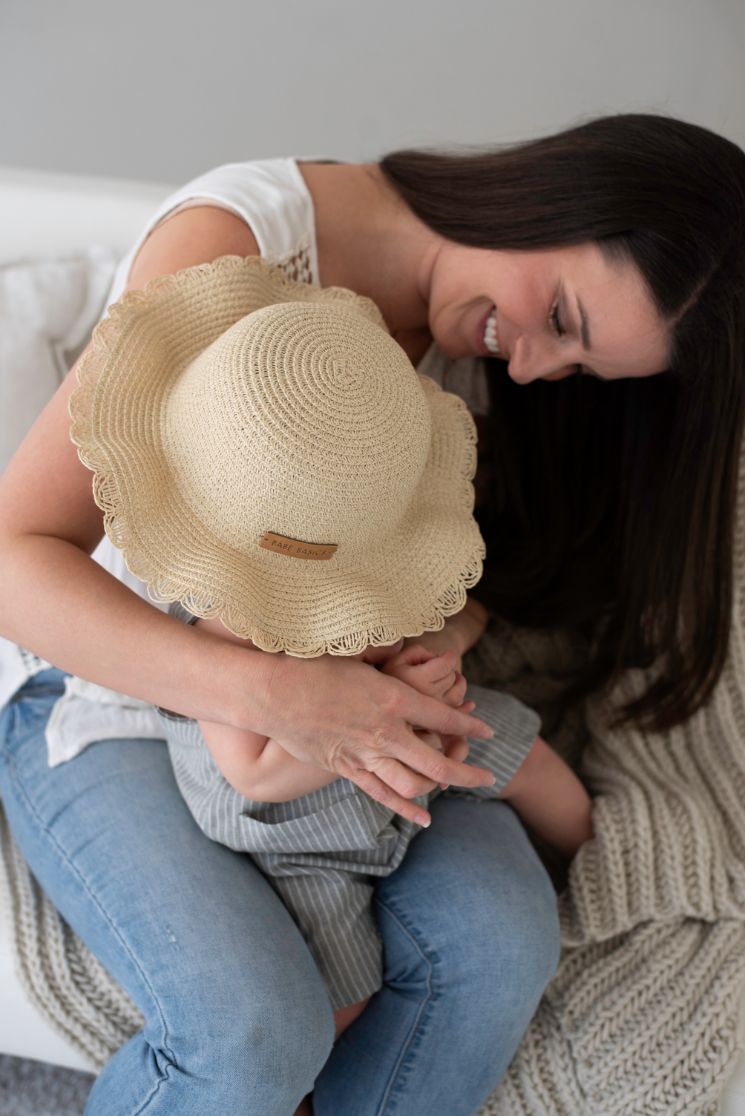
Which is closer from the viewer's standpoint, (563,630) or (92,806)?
(92,806)

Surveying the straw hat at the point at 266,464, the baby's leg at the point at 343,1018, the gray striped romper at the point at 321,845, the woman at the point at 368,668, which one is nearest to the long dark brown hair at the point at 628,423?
the woman at the point at 368,668

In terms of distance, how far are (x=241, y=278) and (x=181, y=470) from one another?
196 millimetres

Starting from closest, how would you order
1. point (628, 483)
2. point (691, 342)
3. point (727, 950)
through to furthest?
1. point (691, 342)
2. point (727, 950)
3. point (628, 483)

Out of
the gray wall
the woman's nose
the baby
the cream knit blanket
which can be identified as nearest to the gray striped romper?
the baby

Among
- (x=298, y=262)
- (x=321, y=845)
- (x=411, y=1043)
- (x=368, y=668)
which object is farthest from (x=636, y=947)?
(x=298, y=262)

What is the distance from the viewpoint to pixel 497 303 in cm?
102

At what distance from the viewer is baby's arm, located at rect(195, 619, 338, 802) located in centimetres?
87

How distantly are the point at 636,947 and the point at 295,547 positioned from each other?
65 cm

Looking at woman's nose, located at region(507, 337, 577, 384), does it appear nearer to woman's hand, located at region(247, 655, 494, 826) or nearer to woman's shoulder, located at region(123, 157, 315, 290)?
woman's shoulder, located at region(123, 157, 315, 290)

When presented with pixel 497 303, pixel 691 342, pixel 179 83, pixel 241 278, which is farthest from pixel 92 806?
pixel 179 83

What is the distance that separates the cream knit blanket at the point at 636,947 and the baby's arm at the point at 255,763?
0.33 meters

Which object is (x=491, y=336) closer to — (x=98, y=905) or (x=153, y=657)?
(x=153, y=657)

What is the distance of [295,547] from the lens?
30.3 inches

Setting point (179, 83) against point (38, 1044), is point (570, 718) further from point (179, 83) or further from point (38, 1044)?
point (179, 83)
